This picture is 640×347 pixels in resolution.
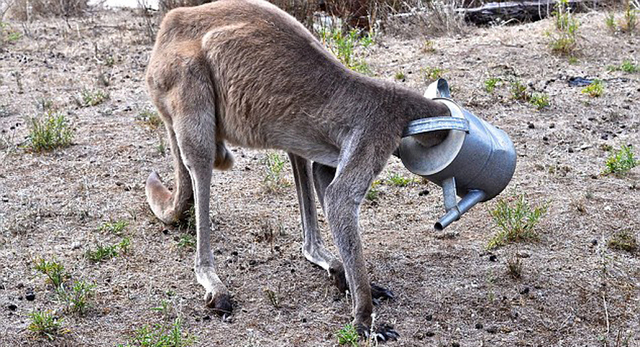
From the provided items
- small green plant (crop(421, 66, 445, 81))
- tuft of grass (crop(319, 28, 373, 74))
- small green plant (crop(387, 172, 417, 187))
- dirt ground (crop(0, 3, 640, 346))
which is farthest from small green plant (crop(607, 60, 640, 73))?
small green plant (crop(387, 172, 417, 187))

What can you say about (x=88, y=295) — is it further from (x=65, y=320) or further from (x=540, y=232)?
(x=540, y=232)

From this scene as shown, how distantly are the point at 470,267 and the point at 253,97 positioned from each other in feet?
5.29

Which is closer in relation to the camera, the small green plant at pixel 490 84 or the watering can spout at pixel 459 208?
the watering can spout at pixel 459 208

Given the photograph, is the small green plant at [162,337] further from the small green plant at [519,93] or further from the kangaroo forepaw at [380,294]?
the small green plant at [519,93]

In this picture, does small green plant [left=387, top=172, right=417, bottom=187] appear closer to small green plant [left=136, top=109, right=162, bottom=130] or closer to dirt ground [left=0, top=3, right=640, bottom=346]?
dirt ground [left=0, top=3, right=640, bottom=346]

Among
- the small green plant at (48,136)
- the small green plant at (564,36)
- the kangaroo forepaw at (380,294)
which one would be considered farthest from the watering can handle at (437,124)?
the small green plant at (564,36)

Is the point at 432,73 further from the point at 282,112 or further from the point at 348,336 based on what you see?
the point at 348,336

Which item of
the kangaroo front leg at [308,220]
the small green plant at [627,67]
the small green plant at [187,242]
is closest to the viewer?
the kangaroo front leg at [308,220]

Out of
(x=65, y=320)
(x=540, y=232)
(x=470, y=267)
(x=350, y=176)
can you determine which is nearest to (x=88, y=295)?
(x=65, y=320)

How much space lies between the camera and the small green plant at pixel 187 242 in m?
5.18

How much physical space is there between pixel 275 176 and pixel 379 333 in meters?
2.15

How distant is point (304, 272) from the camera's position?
4.95 metres

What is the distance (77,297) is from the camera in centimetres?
440

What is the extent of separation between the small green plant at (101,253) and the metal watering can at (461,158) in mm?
1891
